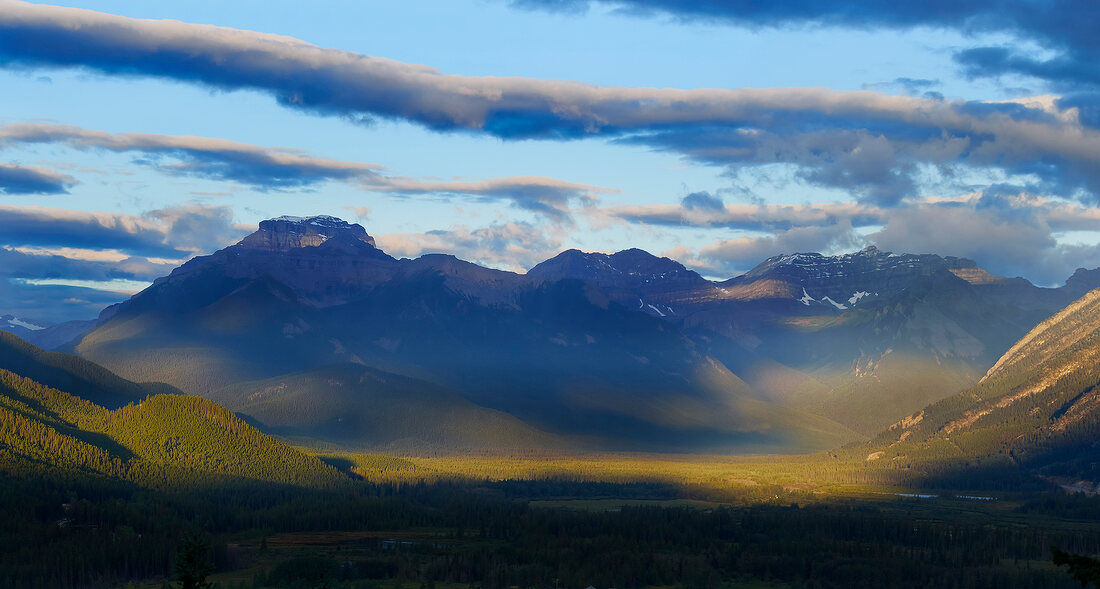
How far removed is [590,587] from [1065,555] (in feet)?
448

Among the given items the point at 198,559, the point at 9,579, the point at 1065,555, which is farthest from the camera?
the point at 9,579

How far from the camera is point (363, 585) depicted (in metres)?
200

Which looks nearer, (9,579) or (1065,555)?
(1065,555)

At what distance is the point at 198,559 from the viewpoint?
12194 centimetres

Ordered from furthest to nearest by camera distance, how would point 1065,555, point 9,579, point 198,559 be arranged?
1. point 9,579
2. point 198,559
3. point 1065,555

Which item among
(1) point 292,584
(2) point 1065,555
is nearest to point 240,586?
(1) point 292,584

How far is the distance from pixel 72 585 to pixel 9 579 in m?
10.7

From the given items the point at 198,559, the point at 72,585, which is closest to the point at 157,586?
the point at 72,585

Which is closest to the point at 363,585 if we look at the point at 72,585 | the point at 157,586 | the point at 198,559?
the point at 157,586

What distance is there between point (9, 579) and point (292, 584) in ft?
131

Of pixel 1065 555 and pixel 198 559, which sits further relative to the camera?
pixel 198 559

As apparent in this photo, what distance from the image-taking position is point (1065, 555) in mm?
67875

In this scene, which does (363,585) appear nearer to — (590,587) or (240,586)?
(240,586)

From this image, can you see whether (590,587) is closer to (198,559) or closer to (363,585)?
(363,585)
